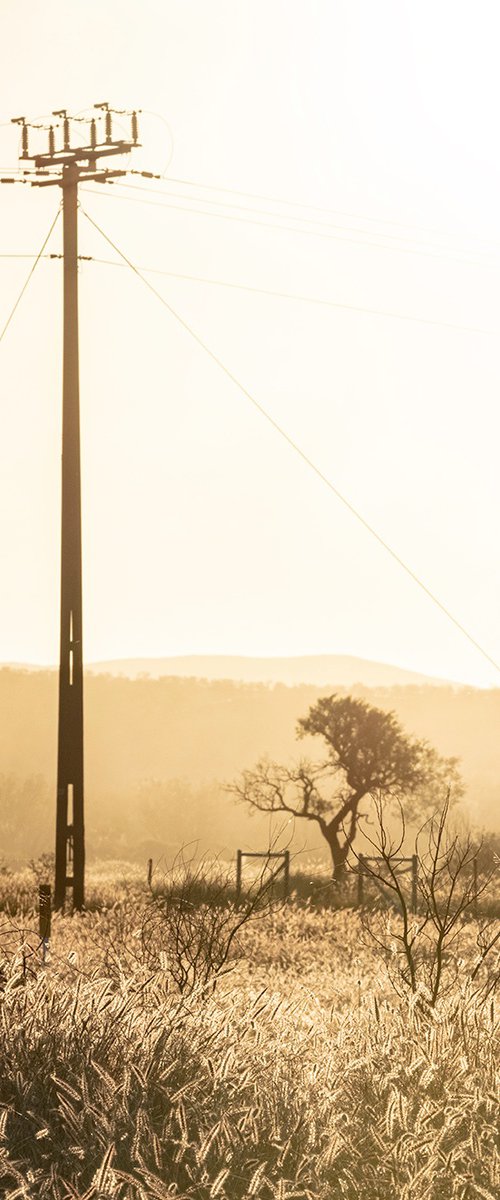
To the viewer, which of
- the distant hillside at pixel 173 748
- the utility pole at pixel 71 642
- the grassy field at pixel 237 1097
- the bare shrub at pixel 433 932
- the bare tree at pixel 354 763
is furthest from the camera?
the distant hillside at pixel 173 748

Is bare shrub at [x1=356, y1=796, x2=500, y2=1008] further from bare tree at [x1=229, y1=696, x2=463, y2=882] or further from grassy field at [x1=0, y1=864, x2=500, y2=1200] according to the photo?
bare tree at [x1=229, y1=696, x2=463, y2=882]

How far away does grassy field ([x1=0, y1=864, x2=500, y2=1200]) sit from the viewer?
19.2ft

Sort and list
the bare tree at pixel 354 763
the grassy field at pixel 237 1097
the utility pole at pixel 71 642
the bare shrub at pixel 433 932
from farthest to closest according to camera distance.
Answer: the bare tree at pixel 354 763 < the utility pole at pixel 71 642 < the bare shrub at pixel 433 932 < the grassy field at pixel 237 1097

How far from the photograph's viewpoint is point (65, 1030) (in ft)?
24.7

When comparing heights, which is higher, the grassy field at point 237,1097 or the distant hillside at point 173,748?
the grassy field at point 237,1097

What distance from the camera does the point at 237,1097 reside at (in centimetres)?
675

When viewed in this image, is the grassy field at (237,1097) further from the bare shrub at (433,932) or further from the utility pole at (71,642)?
the utility pole at (71,642)

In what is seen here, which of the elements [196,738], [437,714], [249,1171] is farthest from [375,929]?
[437,714]

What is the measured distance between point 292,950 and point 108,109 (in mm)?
11882

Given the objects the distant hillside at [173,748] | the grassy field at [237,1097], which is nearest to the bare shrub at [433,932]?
the grassy field at [237,1097]

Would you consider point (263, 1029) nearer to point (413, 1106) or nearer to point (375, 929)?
point (413, 1106)

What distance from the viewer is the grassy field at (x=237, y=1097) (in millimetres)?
5867

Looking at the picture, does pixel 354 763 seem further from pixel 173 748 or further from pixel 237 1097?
pixel 173 748

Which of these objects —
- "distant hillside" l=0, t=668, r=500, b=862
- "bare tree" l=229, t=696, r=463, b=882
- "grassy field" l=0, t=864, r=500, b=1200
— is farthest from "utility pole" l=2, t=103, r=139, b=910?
"distant hillside" l=0, t=668, r=500, b=862
